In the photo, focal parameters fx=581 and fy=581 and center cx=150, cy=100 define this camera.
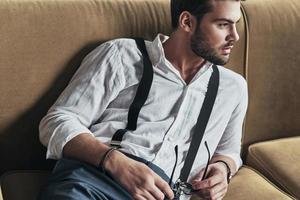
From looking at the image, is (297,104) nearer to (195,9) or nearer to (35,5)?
(195,9)

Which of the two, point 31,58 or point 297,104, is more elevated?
point 31,58

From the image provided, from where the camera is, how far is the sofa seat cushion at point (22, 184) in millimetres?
1556

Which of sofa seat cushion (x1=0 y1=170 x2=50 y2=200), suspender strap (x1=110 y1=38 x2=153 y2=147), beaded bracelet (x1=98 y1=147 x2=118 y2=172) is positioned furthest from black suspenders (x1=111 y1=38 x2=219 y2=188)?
sofa seat cushion (x1=0 y1=170 x2=50 y2=200)

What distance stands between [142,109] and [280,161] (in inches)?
20.3

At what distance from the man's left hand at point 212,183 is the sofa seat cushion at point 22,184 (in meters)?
0.43

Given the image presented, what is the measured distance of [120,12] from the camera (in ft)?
5.70

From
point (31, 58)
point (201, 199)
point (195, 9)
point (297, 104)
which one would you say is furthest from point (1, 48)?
point (297, 104)

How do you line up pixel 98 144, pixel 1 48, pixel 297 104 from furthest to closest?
pixel 297 104 → pixel 1 48 → pixel 98 144

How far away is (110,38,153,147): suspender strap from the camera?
5.08 ft

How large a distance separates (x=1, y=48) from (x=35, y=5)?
158 millimetres

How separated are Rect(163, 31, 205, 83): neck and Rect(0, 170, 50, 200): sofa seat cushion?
49cm

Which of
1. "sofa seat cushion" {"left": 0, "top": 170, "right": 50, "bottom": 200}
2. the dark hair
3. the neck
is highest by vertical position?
the dark hair

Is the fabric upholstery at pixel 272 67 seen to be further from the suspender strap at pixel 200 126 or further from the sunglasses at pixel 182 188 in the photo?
the sunglasses at pixel 182 188

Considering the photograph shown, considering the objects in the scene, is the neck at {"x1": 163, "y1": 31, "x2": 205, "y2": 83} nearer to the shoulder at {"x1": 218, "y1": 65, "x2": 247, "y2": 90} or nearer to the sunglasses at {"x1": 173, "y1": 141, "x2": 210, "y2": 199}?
the shoulder at {"x1": 218, "y1": 65, "x2": 247, "y2": 90}
